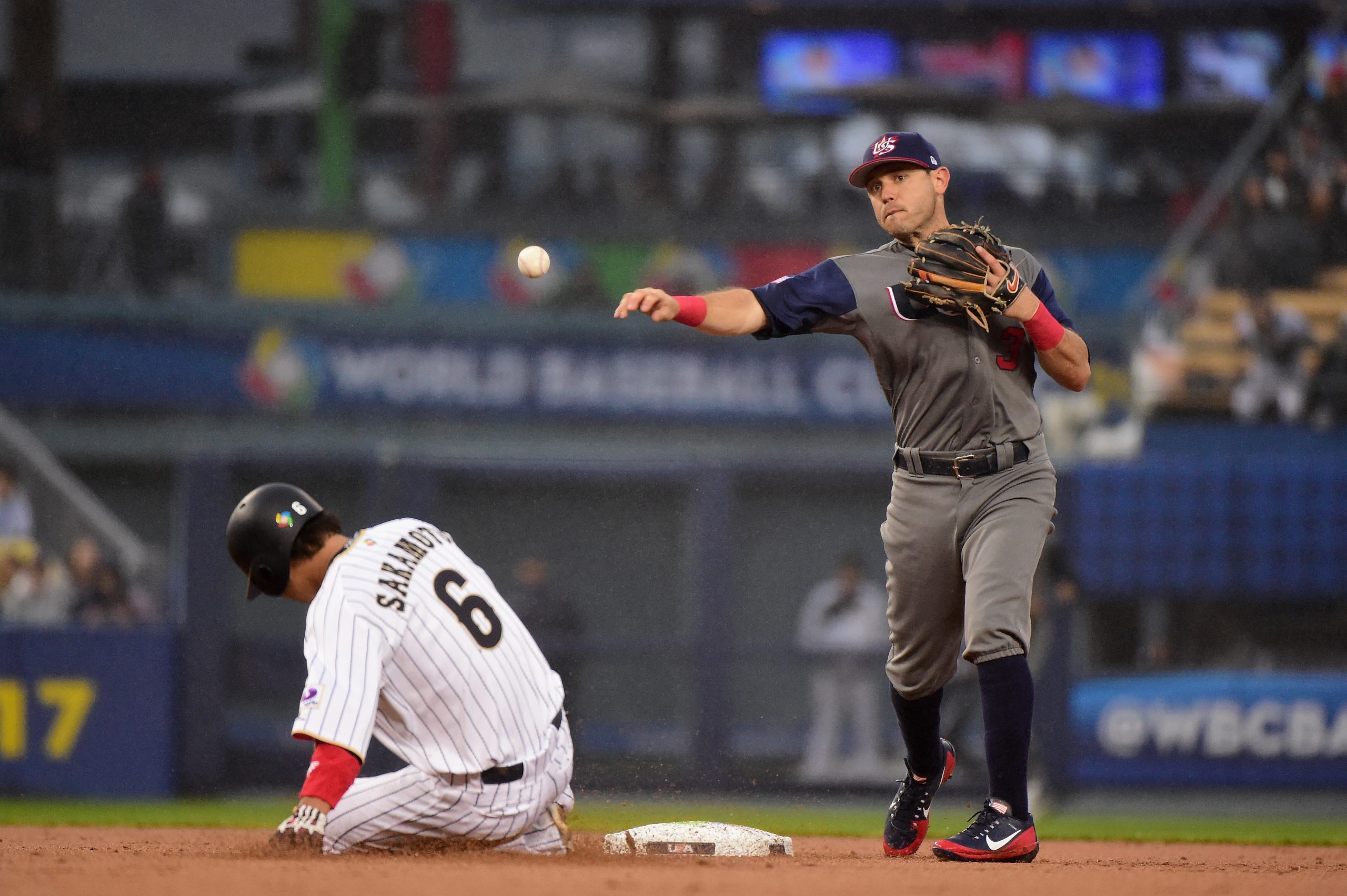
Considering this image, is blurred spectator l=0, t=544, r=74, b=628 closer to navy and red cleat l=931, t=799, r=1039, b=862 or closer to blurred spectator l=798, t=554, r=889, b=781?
blurred spectator l=798, t=554, r=889, b=781

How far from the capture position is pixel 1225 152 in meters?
17.1

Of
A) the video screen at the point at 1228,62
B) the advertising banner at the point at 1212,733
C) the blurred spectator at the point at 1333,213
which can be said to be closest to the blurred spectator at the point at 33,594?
the advertising banner at the point at 1212,733

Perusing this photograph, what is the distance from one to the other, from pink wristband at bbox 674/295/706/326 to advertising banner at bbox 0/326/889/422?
1054 centimetres

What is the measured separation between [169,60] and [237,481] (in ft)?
34.4

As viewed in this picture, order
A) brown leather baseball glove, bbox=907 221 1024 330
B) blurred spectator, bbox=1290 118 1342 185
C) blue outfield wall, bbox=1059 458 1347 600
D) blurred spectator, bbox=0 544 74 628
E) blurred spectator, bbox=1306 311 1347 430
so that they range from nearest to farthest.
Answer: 1. brown leather baseball glove, bbox=907 221 1024 330
2. blurred spectator, bbox=0 544 74 628
3. blue outfield wall, bbox=1059 458 1347 600
4. blurred spectator, bbox=1306 311 1347 430
5. blurred spectator, bbox=1290 118 1342 185

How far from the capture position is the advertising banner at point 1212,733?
31.1 ft

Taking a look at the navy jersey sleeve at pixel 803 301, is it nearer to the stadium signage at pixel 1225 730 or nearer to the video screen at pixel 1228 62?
the stadium signage at pixel 1225 730

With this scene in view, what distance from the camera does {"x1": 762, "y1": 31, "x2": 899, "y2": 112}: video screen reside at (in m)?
18.1

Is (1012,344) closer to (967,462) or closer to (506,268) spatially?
(967,462)

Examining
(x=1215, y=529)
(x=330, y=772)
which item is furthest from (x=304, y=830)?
(x=1215, y=529)

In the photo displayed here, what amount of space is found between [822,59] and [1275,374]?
729cm

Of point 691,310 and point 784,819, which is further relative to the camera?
point 784,819

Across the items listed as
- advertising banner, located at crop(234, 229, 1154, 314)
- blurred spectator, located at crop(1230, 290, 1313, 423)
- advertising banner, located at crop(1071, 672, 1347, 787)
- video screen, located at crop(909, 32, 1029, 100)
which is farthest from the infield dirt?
video screen, located at crop(909, 32, 1029, 100)

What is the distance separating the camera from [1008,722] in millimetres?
4242
